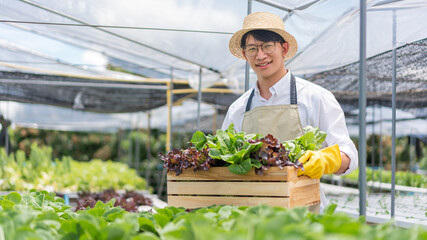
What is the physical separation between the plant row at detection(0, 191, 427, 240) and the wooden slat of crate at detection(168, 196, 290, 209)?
0.22 metres

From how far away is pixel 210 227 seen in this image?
0.89m

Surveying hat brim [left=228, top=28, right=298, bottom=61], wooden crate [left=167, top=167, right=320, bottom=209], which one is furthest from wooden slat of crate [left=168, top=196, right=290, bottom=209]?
hat brim [left=228, top=28, right=298, bottom=61]

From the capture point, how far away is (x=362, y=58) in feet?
5.86

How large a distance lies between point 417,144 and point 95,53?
17.7 metres

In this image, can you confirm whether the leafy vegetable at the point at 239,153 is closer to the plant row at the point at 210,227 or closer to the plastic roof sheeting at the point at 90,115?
the plant row at the point at 210,227

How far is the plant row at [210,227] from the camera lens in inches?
33.2

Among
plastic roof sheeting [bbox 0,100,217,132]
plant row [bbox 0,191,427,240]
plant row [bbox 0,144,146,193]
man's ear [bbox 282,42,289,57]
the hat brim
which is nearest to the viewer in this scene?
plant row [bbox 0,191,427,240]

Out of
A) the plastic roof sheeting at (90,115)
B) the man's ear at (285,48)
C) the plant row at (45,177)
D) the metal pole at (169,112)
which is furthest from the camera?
the plastic roof sheeting at (90,115)

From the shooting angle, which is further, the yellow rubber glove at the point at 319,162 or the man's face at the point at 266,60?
the man's face at the point at 266,60

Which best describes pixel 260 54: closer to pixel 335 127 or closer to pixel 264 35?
pixel 264 35

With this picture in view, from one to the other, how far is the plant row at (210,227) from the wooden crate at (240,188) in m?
0.23

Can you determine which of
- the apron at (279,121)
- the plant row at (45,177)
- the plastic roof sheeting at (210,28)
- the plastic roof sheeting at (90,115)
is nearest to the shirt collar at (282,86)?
the apron at (279,121)

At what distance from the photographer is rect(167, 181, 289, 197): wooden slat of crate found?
160 centimetres

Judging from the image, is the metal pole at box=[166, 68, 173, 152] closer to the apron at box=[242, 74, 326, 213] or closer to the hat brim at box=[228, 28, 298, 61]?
the hat brim at box=[228, 28, 298, 61]
